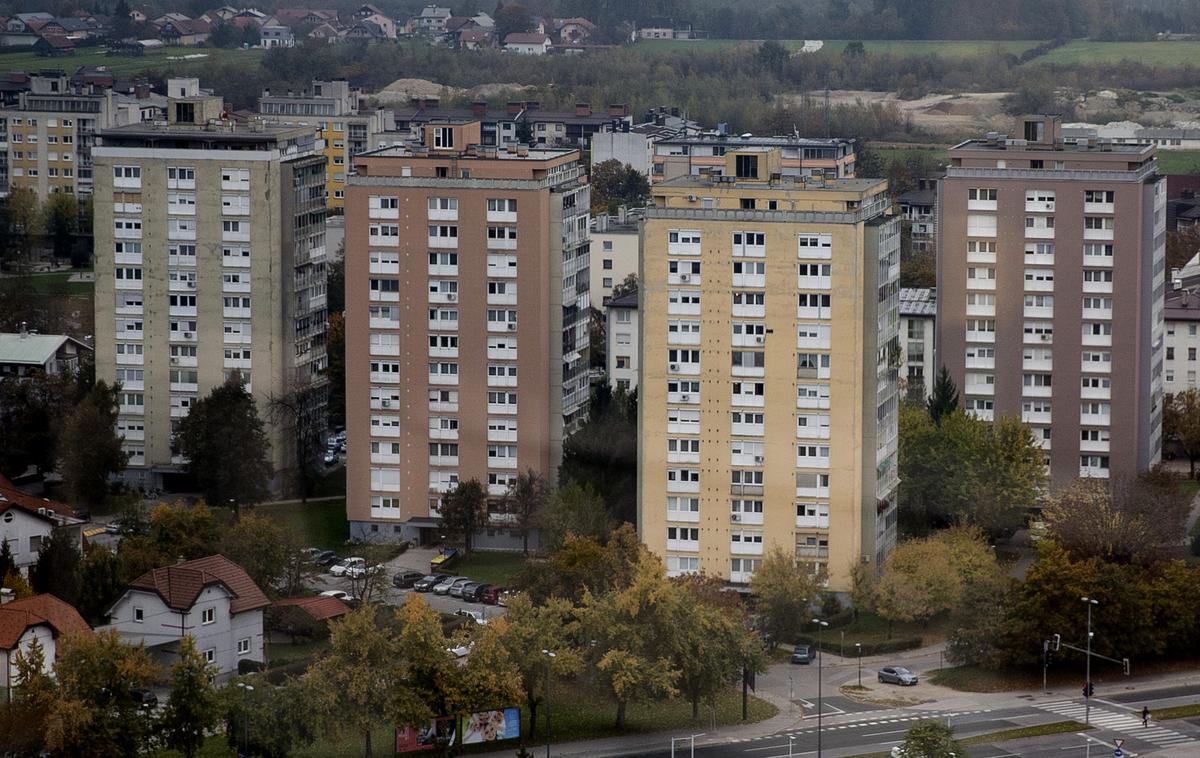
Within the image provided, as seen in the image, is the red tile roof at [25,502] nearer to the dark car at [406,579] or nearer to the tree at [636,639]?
the dark car at [406,579]

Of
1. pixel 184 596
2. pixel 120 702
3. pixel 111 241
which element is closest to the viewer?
pixel 120 702

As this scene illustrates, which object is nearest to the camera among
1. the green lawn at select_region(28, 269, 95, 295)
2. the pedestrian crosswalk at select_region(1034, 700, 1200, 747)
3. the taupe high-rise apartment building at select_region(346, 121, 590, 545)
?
the pedestrian crosswalk at select_region(1034, 700, 1200, 747)

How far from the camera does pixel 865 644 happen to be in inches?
584

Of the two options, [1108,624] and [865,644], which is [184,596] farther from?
[1108,624]

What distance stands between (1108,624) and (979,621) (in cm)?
75

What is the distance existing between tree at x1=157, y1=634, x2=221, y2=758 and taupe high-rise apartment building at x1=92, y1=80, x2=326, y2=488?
6.13 m

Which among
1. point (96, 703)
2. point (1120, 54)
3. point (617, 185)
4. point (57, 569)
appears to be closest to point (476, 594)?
point (57, 569)

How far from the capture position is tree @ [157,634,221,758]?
40.0ft

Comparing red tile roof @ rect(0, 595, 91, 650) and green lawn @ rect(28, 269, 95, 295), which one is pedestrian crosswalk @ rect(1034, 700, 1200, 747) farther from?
green lawn @ rect(28, 269, 95, 295)

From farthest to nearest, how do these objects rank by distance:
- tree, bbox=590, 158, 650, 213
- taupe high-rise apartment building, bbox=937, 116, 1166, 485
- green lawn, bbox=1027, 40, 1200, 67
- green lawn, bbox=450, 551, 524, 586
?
green lawn, bbox=1027, 40, 1200, 67 → tree, bbox=590, 158, 650, 213 → taupe high-rise apartment building, bbox=937, 116, 1166, 485 → green lawn, bbox=450, 551, 524, 586

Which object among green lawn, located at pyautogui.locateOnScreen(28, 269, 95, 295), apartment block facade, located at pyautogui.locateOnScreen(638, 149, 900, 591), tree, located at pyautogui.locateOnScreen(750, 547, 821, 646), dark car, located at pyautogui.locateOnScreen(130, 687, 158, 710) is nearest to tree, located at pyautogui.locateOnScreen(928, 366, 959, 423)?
apartment block facade, located at pyautogui.locateOnScreen(638, 149, 900, 591)

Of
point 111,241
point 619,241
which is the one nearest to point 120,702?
point 111,241

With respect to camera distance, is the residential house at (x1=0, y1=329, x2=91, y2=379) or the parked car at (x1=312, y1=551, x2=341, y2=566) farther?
the residential house at (x1=0, y1=329, x2=91, y2=379)

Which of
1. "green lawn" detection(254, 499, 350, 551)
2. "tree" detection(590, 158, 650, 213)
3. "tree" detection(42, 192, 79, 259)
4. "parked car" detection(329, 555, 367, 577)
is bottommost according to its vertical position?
"parked car" detection(329, 555, 367, 577)
